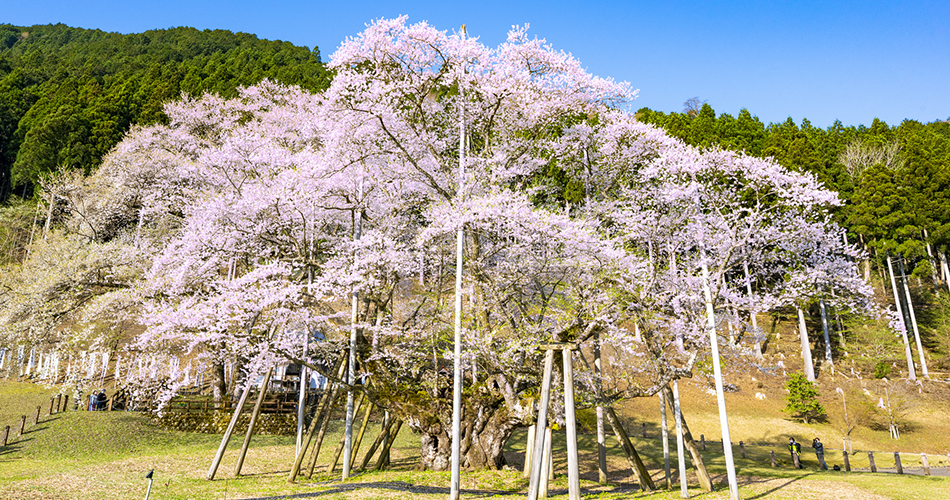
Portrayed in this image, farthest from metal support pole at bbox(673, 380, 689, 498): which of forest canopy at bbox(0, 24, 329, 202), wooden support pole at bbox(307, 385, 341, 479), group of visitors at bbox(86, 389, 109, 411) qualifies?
forest canopy at bbox(0, 24, 329, 202)

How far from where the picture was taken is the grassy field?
10.9m

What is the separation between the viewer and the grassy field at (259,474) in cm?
1094

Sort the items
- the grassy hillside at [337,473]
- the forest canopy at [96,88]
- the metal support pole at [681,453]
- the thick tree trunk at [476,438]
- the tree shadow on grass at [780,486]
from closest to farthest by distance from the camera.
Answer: the grassy hillside at [337,473]
the metal support pole at [681,453]
the tree shadow on grass at [780,486]
the thick tree trunk at [476,438]
the forest canopy at [96,88]

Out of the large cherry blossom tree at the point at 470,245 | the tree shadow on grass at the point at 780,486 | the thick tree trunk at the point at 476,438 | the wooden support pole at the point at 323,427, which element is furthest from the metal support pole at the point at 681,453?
the wooden support pole at the point at 323,427

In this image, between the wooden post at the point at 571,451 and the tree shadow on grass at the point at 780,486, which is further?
the tree shadow on grass at the point at 780,486

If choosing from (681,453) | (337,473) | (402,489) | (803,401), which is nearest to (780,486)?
(681,453)

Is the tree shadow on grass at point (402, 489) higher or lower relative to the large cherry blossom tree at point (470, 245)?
lower

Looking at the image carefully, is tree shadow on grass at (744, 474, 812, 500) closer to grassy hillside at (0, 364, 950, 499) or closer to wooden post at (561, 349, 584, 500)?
grassy hillside at (0, 364, 950, 499)

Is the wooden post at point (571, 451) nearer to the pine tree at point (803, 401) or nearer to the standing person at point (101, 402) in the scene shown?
the standing person at point (101, 402)

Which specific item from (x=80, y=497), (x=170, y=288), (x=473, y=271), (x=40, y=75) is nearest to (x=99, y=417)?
(x=170, y=288)

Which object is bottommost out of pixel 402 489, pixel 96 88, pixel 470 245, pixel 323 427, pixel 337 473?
pixel 337 473

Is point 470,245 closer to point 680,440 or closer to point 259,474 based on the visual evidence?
point 680,440

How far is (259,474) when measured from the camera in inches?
535

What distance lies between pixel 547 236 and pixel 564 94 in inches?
190
